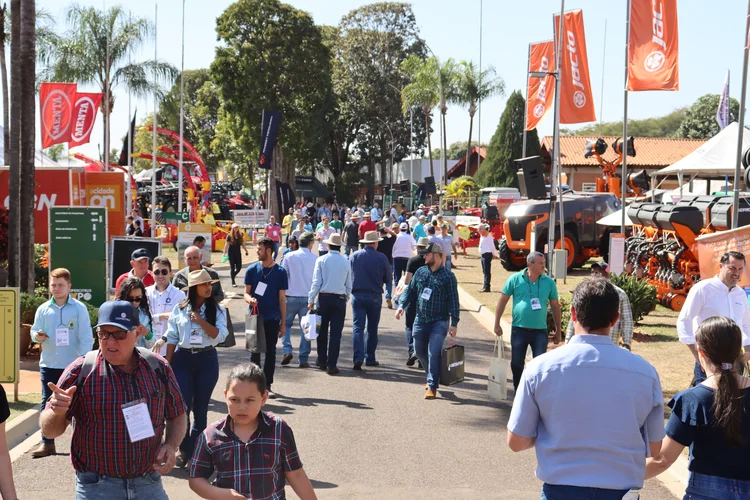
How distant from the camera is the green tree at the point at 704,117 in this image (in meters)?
86.2

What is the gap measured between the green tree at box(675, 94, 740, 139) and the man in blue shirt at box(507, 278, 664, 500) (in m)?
87.0

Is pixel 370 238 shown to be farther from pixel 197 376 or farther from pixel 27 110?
pixel 27 110

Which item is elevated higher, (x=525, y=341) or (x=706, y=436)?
(x=706, y=436)

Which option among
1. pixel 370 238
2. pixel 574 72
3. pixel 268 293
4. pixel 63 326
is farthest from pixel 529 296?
pixel 574 72

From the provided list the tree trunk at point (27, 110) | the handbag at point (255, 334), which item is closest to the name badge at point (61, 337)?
the handbag at point (255, 334)

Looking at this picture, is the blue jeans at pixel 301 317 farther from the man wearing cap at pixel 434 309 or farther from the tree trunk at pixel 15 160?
the tree trunk at pixel 15 160

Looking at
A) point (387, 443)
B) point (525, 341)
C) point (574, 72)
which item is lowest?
point (387, 443)

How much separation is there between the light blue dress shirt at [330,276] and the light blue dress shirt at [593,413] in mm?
8139

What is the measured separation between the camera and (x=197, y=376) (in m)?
7.53

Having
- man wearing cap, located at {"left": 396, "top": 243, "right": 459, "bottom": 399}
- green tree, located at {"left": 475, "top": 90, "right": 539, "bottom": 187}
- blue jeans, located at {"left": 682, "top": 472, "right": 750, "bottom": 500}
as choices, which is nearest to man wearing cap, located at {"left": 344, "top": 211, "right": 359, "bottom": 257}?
man wearing cap, located at {"left": 396, "top": 243, "right": 459, "bottom": 399}

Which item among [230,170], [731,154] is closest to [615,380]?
[731,154]

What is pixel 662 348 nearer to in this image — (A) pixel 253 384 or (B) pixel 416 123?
(A) pixel 253 384

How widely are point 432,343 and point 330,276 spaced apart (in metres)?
1.99

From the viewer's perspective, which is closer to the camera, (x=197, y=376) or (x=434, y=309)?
(x=197, y=376)
